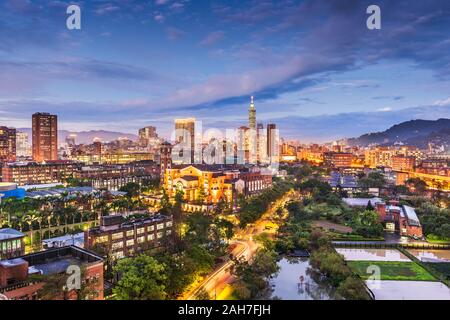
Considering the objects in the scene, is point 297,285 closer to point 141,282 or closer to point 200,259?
point 200,259

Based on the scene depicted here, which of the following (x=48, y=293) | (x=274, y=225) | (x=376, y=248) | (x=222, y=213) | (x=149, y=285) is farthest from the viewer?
(x=222, y=213)

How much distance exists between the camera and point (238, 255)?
1038cm

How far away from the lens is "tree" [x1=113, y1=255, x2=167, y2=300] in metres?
6.15

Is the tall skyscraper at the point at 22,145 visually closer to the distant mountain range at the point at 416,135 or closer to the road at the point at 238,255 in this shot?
the road at the point at 238,255

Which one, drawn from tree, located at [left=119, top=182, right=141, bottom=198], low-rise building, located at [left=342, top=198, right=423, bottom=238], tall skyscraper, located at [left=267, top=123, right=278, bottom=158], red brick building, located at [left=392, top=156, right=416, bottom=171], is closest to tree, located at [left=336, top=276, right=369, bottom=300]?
low-rise building, located at [left=342, top=198, right=423, bottom=238]

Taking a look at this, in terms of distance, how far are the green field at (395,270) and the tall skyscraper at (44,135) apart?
1318 inches

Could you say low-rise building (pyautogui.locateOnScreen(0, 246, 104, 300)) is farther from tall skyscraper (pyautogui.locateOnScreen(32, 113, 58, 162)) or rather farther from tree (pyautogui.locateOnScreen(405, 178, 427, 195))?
tall skyscraper (pyautogui.locateOnScreen(32, 113, 58, 162))

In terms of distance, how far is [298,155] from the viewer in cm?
5616

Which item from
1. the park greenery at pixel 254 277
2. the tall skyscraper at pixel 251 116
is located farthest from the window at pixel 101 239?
the tall skyscraper at pixel 251 116

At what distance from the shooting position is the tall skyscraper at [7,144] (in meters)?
36.4

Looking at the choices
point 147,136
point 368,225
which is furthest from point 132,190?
point 147,136
